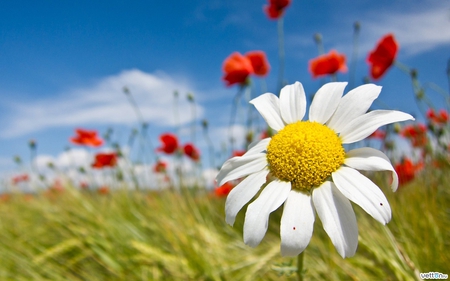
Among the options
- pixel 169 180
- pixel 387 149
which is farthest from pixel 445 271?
pixel 169 180

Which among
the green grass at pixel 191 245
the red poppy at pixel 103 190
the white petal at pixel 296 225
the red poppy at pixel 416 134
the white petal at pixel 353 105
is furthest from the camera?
the red poppy at pixel 103 190

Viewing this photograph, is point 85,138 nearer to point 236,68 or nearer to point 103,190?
point 103,190

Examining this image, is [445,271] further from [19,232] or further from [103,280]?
[19,232]

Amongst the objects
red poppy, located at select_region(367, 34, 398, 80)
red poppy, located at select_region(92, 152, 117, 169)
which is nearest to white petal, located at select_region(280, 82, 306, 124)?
red poppy, located at select_region(367, 34, 398, 80)

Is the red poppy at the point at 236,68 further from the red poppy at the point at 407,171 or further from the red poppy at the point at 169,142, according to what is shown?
the red poppy at the point at 407,171

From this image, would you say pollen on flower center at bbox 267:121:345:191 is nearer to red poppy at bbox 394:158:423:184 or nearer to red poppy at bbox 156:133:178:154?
red poppy at bbox 394:158:423:184

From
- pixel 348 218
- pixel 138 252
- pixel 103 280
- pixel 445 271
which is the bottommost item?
pixel 103 280

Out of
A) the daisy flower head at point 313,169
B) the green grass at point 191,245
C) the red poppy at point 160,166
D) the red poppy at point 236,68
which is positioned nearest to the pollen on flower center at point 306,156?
the daisy flower head at point 313,169
